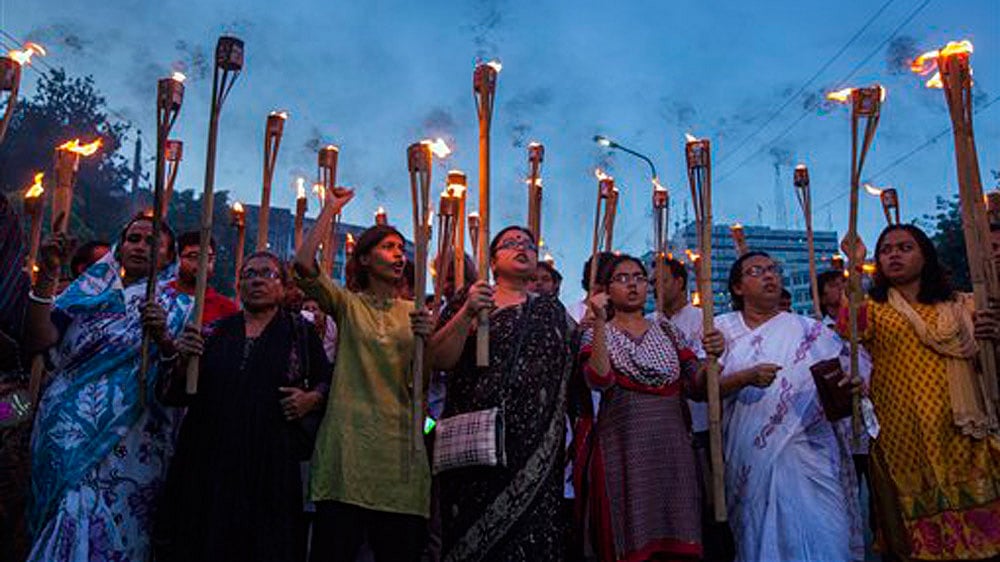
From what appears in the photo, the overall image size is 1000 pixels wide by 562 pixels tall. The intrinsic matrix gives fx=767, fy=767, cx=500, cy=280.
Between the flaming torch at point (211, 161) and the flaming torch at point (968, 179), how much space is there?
365cm

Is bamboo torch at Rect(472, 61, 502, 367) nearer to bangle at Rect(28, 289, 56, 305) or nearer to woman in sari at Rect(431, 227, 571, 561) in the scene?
woman in sari at Rect(431, 227, 571, 561)

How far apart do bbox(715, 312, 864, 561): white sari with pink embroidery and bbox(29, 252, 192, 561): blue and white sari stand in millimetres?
3102

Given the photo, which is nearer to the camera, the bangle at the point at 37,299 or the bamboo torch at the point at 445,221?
the bangle at the point at 37,299

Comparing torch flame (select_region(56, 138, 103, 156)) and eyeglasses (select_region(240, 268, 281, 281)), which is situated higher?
torch flame (select_region(56, 138, 103, 156))

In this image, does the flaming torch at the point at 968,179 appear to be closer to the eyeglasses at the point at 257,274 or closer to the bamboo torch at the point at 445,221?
the bamboo torch at the point at 445,221

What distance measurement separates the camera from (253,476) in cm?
358

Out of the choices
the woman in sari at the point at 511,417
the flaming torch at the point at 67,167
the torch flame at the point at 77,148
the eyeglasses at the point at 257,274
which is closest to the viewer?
the woman in sari at the point at 511,417

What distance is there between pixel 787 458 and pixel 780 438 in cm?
11

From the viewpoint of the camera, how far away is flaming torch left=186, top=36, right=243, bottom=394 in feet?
11.9

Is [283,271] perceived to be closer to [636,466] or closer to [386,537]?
[386,537]

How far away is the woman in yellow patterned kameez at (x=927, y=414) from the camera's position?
3.94 meters

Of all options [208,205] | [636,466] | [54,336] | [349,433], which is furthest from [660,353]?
[54,336]

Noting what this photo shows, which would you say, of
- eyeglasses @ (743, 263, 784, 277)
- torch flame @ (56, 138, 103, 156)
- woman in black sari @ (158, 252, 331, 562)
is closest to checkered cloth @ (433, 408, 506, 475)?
woman in black sari @ (158, 252, 331, 562)

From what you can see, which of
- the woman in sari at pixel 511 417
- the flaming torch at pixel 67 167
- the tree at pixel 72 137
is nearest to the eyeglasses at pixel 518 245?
the woman in sari at pixel 511 417
